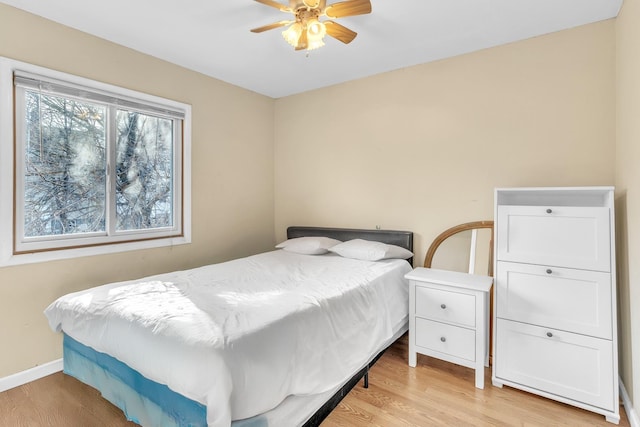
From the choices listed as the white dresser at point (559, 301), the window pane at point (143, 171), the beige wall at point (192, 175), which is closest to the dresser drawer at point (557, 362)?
the white dresser at point (559, 301)

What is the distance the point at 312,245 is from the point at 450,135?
165cm

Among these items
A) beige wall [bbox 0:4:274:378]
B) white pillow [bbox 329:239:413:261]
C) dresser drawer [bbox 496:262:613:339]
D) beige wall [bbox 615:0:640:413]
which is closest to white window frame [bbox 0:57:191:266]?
beige wall [bbox 0:4:274:378]

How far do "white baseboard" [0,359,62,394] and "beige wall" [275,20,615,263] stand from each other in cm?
249

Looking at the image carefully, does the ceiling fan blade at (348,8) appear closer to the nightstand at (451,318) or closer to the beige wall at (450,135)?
the beige wall at (450,135)

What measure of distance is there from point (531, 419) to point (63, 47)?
393 cm

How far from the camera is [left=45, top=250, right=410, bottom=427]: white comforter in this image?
123cm

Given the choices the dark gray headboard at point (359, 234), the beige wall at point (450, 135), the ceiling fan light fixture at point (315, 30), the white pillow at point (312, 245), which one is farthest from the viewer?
the white pillow at point (312, 245)

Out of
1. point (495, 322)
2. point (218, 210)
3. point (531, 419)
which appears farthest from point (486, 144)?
point (218, 210)

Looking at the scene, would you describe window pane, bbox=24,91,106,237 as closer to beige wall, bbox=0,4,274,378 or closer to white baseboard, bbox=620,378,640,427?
beige wall, bbox=0,4,274,378

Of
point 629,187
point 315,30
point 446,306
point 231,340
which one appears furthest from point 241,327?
point 629,187

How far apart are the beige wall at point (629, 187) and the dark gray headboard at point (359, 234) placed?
147 cm

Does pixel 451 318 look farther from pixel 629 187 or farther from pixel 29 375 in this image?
pixel 29 375

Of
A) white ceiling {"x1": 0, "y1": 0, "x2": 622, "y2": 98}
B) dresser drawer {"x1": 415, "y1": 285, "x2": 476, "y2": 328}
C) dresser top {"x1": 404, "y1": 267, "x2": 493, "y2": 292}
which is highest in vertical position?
white ceiling {"x1": 0, "y1": 0, "x2": 622, "y2": 98}

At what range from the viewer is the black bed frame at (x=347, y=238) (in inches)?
67.7
